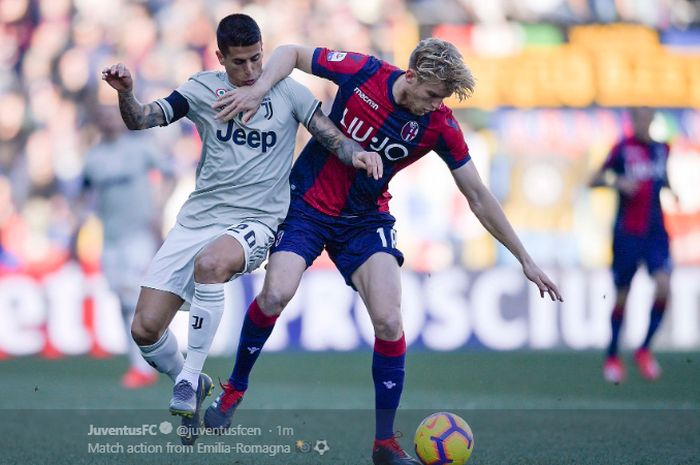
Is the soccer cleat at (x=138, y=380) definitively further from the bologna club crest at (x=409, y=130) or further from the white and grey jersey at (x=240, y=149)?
the bologna club crest at (x=409, y=130)

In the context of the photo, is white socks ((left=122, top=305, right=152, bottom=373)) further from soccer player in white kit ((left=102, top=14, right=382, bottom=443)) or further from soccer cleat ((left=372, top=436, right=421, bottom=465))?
soccer cleat ((left=372, top=436, right=421, bottom=465))

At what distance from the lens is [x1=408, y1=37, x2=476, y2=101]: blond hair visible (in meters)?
5.81

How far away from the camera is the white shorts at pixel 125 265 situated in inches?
408

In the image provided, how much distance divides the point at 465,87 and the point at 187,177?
296 inches

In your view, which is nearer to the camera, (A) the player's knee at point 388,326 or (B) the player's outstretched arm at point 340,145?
(B) the player's outstretched arm at point 340,145

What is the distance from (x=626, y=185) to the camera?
1076 centimetres

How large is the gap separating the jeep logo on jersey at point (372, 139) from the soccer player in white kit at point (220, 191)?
124mm

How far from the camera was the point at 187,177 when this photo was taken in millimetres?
13070

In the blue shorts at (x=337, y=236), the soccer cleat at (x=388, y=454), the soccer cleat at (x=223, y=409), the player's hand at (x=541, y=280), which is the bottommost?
the soccer cleat at (x=388, y=454)

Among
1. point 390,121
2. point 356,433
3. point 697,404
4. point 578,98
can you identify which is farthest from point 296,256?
point 578,98

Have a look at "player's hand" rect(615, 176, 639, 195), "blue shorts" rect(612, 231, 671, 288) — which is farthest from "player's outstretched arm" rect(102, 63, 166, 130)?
"blue shorts" rect(612, 231, 671, 288)

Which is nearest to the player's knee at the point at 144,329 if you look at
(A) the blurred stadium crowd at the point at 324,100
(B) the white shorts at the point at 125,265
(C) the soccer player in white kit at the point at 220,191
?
(C) the soccer player in white kit at the point at 220,191

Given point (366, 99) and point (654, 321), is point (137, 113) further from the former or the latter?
point (654, 321)

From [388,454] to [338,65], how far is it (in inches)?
78.8
